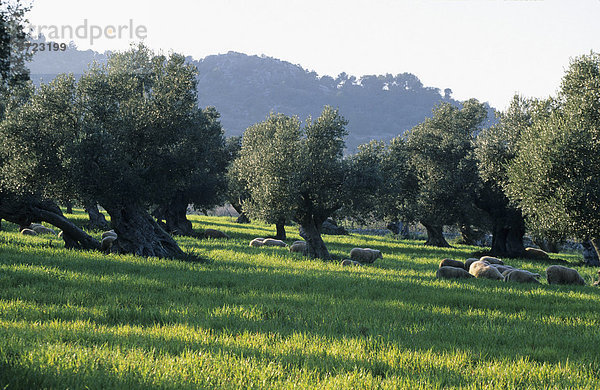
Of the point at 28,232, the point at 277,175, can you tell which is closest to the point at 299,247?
the point at 277,175

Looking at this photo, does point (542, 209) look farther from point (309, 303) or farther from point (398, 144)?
point (398, 144)

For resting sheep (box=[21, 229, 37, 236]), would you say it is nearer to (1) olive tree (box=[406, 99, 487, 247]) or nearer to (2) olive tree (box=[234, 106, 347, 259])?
(2) olive tree (box=[234, 106, 347, 259])

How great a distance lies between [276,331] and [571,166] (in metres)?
17.5

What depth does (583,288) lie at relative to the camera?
18922 millimetres

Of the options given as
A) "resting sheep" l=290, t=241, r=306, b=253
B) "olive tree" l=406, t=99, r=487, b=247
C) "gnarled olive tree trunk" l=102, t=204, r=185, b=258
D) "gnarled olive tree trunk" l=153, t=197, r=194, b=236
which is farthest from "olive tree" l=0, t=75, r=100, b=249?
"olive tree" l=406, t=99, r=487, b=247

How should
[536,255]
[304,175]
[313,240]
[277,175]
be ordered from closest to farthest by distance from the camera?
[277,175] < [304,175] < [313,240] < [536,255]

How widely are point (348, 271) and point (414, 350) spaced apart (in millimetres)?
12123

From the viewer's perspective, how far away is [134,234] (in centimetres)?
2144

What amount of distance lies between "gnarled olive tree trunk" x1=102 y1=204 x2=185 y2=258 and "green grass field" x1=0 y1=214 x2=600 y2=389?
3.53 m

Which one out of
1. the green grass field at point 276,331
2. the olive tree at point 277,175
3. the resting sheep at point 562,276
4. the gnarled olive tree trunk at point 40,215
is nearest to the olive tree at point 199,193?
the olive tree at point 277,175

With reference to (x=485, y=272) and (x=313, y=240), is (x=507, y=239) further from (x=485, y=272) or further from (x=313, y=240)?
(x=313, y=240)

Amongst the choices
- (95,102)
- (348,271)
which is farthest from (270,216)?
(95,102)

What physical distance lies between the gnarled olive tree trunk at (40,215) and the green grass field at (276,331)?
16.3ft

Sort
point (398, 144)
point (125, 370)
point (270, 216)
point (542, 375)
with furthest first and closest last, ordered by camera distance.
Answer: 1. point (398, 144)
2. point (270, 216)
3. point (542, 375)
4. point (125, 370)
